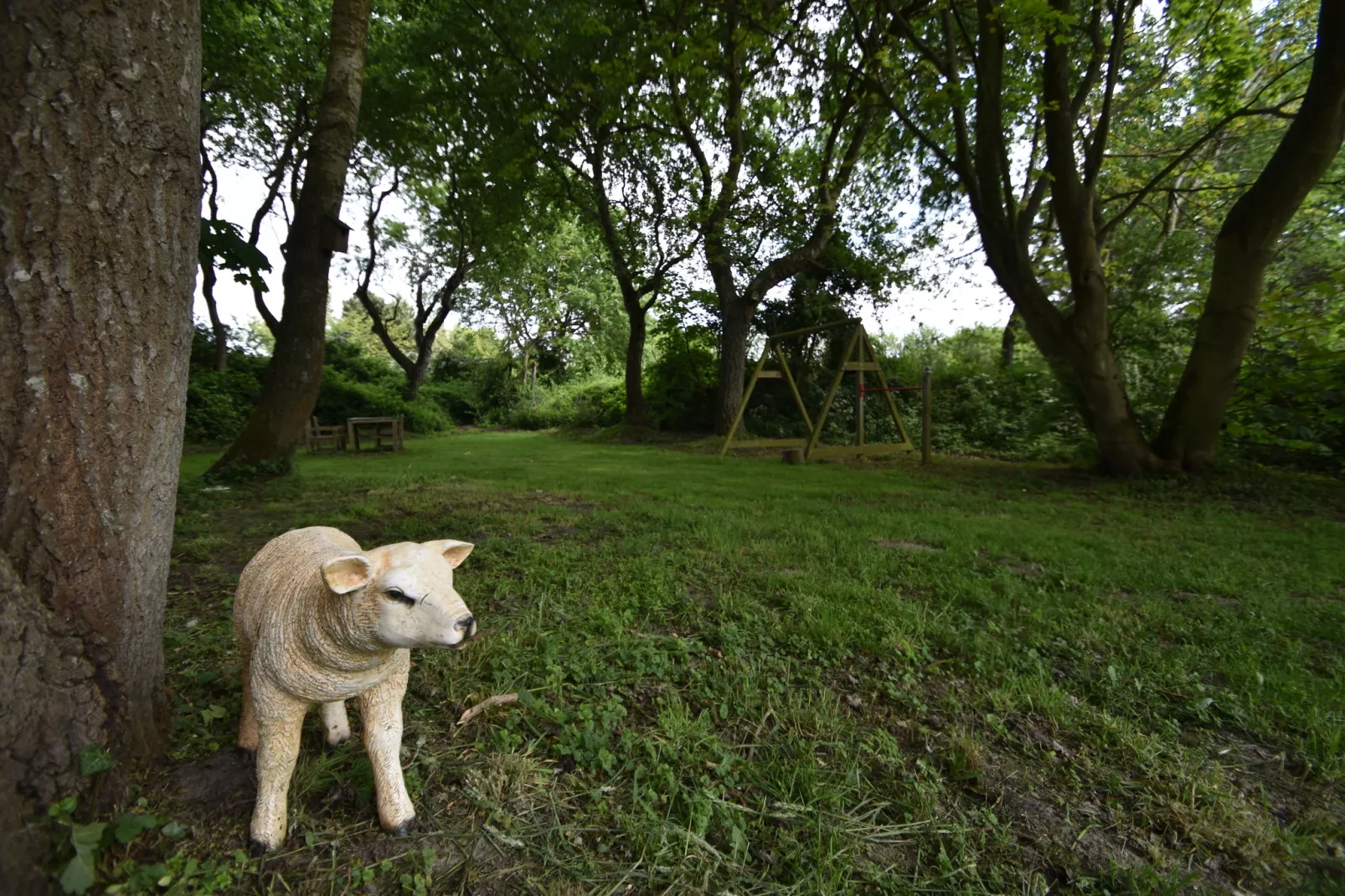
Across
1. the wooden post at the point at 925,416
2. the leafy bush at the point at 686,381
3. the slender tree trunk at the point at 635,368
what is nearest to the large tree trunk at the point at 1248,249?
the wooden post at the point at 925,416

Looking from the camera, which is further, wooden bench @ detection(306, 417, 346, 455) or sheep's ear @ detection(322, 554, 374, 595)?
wooden bench @ detection(306, 417, 346, 455)

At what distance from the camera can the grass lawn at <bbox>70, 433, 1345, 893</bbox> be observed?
1.47m

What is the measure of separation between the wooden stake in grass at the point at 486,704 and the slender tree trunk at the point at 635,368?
44.5 ft

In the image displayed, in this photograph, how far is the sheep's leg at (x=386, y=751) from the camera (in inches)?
59.7

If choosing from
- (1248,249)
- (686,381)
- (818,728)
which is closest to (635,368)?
(686,381)

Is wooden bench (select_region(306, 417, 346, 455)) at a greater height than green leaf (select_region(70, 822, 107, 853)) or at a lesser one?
greater

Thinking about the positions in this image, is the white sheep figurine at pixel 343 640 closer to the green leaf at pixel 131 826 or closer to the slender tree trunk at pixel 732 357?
the green leaf at pixel 131 826

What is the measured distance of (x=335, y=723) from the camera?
185 cm

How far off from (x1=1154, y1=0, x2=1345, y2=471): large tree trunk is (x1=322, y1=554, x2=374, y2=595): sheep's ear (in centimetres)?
927

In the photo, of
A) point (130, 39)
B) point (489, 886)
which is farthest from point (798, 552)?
point (130, 39)

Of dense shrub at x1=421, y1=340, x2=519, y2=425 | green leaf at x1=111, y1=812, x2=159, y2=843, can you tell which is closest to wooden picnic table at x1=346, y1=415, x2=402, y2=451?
dense shrub at x1=421, y1=340, x2=519, y2=425

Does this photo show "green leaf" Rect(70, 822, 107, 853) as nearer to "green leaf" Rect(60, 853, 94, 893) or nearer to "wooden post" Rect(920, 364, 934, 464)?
"green leaf" Rect(60, 853, 94, 893)

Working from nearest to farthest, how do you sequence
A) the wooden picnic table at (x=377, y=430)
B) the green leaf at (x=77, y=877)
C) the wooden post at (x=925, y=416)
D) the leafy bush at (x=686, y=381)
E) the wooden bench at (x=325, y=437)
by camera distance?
the green leaf at (x=77, y=877) → the wooden post at (x=925, y=416) → the wooden picnic table at (x=377, y=430) → the wooden bench at (x=325, y=437) → the leafy bush at (x=686, y=381)

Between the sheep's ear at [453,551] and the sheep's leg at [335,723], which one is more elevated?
the sheep's ear at [453,551]
